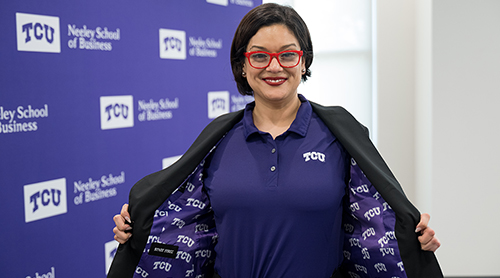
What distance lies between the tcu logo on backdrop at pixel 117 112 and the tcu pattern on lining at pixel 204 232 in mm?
1061

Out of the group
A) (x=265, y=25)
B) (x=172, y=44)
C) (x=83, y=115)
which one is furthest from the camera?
(x=172, y=44)

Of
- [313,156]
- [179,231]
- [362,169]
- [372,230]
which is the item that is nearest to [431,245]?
[372,230]

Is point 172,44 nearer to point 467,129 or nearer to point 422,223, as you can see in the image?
point 422,223

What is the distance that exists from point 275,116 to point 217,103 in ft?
6.55

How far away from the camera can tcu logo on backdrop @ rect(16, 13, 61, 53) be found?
2.08 m

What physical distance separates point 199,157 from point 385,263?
0.76 m

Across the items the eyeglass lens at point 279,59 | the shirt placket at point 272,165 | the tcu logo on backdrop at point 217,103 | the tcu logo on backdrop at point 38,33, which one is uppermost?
the tcu logo on backdrop at point 38,33

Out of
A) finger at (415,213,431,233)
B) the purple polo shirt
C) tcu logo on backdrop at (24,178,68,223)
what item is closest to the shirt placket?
the purple polo shirt

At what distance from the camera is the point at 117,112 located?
8.62 feet

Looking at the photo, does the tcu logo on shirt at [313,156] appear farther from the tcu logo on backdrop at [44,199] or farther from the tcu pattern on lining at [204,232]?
the tcu logo on backdrop at [44,199]

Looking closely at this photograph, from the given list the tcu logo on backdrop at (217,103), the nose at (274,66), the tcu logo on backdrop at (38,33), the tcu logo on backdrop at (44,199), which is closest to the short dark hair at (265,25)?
the nose at (274,66)

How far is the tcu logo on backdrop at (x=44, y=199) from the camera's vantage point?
212 centimetres

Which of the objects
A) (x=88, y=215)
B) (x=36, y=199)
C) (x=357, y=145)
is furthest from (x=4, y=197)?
(x=357, y=145)

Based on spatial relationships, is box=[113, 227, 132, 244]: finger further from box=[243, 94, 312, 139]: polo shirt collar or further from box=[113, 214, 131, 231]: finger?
box=[243, 94, 312, 139]: polo shirt collar
